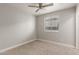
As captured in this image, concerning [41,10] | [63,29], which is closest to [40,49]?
[63,29]

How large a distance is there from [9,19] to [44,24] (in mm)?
596

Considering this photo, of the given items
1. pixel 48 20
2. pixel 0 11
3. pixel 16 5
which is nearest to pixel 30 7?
pixel 16 5

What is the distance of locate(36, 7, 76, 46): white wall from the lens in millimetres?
1488

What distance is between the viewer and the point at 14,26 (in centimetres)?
151

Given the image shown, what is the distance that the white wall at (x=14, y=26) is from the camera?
1450 millimetres

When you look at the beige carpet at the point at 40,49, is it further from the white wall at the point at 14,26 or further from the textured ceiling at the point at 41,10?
the textured ceiling at the point at 41,10

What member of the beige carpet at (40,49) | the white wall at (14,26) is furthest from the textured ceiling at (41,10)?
the beige carpet at (40,49)

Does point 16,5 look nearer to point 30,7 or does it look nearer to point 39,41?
point 30,7

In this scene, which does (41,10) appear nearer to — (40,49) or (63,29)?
(63,29)

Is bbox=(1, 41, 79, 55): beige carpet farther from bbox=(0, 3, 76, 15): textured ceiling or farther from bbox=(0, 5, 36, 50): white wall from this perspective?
bbox=(0, 3, 76, 15): textured ceiling

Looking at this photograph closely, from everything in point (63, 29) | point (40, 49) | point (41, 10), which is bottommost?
point (40, 49)

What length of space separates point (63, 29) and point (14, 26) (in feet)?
2.71

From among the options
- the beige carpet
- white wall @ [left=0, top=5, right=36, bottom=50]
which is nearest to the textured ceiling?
white wall @ [left=0, top=5, right=36, bottom=50]

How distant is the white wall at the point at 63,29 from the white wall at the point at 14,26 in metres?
0.14
